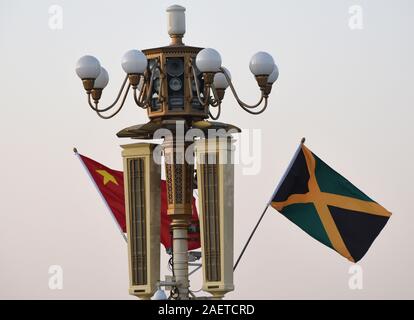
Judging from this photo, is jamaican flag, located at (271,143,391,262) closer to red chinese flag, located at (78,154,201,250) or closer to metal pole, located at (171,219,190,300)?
metal pole, located at (171,219,190,300)

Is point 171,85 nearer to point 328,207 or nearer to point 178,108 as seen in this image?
point 178,108

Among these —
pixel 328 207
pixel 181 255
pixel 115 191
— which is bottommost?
pixel 181 255

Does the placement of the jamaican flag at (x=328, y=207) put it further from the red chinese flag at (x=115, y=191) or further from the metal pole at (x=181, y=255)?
the red chinese flag at (x=115, y=191)

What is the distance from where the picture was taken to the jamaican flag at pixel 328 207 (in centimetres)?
3484

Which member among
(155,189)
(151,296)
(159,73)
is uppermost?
(159,73)

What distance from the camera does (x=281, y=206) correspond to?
3484cm

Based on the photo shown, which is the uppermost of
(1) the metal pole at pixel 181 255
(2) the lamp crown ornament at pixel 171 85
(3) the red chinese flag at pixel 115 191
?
(2) the lamp crown ornament at pixel 171 85

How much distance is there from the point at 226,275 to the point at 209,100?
3.89 metres

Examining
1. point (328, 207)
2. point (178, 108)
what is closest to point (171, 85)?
point (178, 108)

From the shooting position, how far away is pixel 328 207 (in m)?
35.3

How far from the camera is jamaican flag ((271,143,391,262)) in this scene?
34.8 meters
